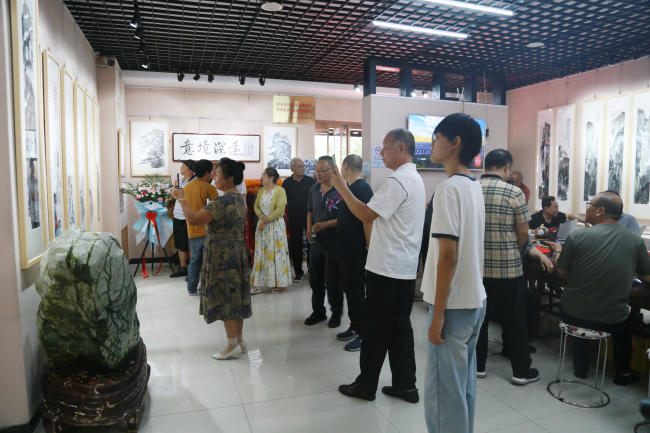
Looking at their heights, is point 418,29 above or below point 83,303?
above

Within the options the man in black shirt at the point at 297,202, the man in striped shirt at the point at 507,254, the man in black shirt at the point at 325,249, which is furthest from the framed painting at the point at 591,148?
the man in black shirt at the point at 325,249

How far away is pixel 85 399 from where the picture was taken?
215 centimetres

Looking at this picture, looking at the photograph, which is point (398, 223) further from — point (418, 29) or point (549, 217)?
point (418, 29)

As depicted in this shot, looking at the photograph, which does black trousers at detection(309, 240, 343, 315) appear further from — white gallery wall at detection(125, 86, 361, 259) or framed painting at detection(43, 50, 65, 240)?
white gallery wall at detection(125, 86, 361, 259)

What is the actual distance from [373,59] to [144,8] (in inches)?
129

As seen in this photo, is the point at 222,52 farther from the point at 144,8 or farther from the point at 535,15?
the point at 535,15

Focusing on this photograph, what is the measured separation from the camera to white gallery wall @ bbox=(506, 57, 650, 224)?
6242mm

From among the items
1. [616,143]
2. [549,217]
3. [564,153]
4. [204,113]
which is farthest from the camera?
[204,113]

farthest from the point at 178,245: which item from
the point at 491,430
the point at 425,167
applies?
the point at 491,430

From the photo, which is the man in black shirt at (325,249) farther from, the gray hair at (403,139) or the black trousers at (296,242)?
the black trousers at (296,242)

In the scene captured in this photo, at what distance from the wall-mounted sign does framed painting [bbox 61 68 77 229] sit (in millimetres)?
4568

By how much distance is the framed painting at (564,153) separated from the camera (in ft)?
23.2

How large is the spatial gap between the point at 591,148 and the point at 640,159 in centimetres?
79

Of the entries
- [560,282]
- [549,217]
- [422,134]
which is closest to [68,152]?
[560,282]
